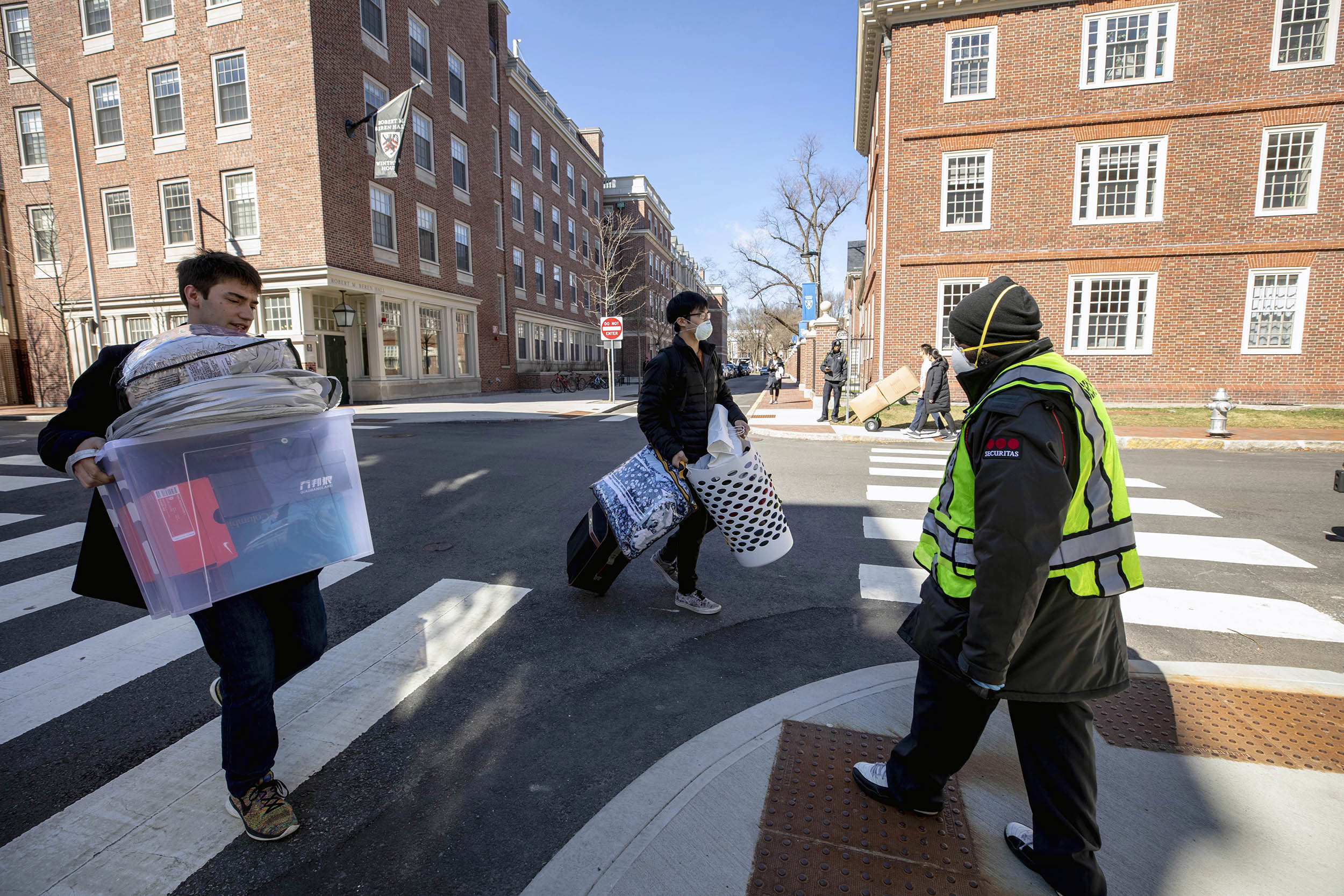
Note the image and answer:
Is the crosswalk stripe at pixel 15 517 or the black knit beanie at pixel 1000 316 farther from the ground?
the black knit beanie at pixel 1000 316

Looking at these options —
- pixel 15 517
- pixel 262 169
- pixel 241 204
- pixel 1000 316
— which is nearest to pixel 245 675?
pixel 1000 316

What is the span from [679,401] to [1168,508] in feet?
20.1

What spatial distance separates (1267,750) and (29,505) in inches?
395

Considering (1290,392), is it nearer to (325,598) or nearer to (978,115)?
(978,115)

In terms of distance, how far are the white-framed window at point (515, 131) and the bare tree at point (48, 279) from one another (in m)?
18.0

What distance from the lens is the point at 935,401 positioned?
12852mm

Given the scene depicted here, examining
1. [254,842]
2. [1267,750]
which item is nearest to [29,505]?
[254,842]

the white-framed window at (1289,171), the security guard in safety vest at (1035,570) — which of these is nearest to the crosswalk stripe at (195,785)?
the security guard in safety vest at (1035,570)

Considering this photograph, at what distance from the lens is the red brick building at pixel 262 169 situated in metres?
19.1

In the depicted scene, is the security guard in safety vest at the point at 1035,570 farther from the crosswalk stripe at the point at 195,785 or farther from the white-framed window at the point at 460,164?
the white-framed window at the point at 460,164

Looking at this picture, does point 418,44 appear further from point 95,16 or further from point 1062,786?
point 1062,786

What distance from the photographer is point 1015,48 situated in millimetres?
18547

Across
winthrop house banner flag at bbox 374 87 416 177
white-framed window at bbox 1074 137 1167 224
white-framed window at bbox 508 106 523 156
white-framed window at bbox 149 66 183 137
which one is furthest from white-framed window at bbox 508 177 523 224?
white-framed window at bbox 1074 137 1167 224

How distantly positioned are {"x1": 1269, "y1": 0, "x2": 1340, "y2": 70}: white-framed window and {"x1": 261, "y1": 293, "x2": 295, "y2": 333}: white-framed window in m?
28.7
